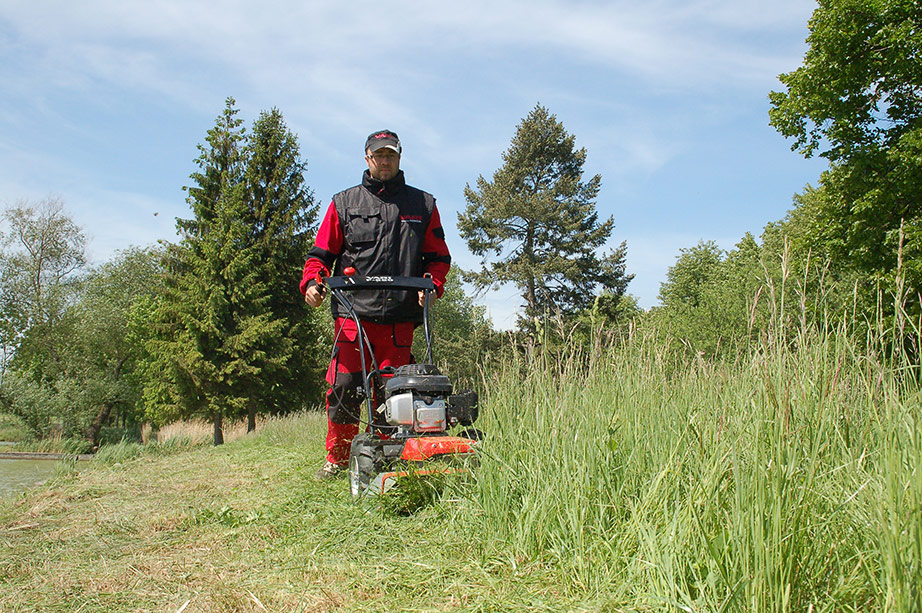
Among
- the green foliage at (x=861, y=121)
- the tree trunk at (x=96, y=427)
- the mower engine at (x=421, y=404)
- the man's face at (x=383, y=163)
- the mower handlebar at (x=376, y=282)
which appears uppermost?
the green foliage at (x=861, y=121)

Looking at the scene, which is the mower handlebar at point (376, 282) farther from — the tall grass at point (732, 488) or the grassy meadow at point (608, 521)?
the tall grass at point (732, 488)

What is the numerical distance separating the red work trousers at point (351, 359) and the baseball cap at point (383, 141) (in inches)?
45.8

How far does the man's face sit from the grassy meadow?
1.69 meters

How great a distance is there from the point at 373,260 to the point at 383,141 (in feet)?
2.59

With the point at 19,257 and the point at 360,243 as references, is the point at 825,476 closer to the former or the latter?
the point at 360,243

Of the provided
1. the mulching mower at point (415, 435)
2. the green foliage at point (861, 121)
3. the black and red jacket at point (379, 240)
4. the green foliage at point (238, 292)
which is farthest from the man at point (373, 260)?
the green foliage at point (238, 292)

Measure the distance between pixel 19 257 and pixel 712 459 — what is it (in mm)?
42074

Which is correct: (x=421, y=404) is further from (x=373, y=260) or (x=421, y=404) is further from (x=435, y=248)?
(x=435, y=248)

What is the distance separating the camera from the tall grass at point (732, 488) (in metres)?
1.75

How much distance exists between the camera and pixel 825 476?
2.04 meters

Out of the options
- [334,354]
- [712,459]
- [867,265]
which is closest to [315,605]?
[712,459]

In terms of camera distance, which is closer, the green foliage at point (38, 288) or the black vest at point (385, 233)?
the black vest at point (385, 233)

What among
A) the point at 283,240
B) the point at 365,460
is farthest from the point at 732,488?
the point at 283,240

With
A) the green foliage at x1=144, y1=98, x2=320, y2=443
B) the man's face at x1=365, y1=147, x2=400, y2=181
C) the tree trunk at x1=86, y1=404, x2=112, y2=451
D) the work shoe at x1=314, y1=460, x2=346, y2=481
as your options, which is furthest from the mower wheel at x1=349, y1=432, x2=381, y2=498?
the tree trunk at x1=86, y1=404, x2=112, y2=451
